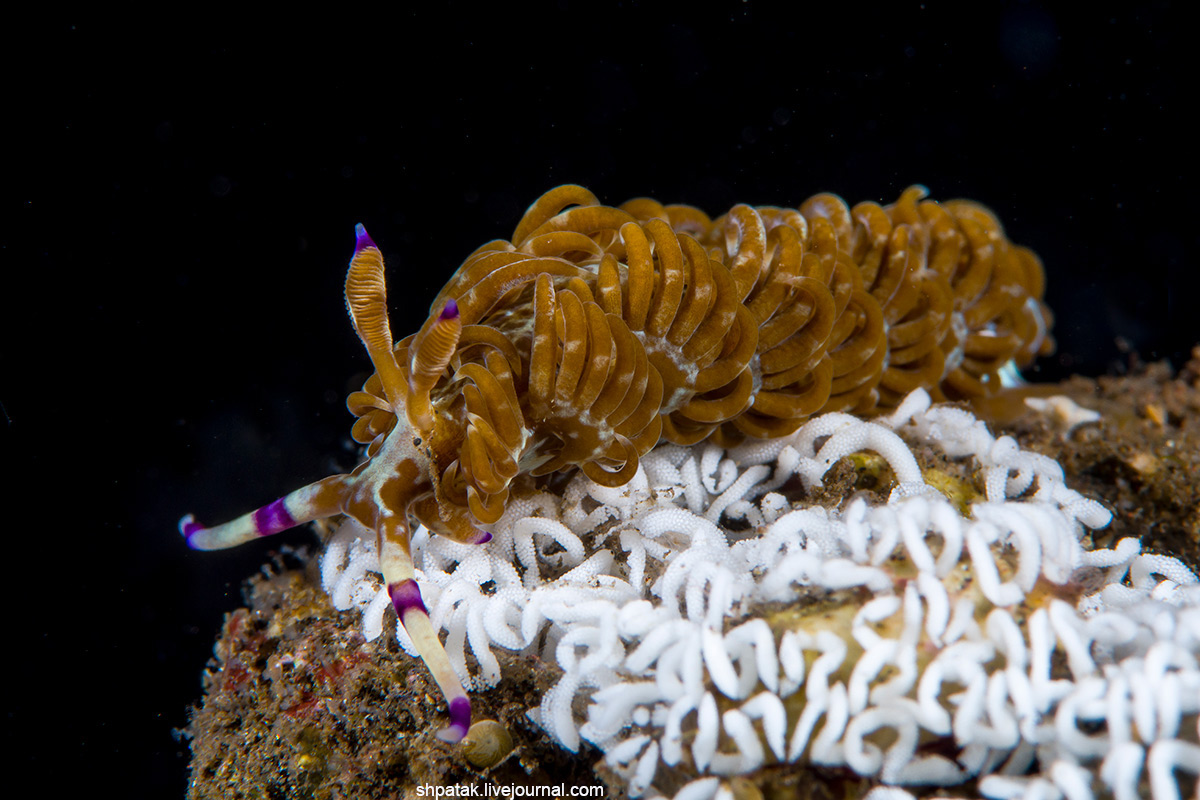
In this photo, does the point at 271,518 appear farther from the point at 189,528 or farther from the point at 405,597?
the point at 405,597

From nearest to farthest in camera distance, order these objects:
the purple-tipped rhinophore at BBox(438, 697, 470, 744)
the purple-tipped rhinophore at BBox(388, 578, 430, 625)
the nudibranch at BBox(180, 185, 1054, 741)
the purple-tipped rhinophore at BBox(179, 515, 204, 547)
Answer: the purple-tipped rhinophore at BBox(438, 697, 470, 744)
the purple-tipped rhinophore at BBox(388, 578, 430, 625)
the nudibranch at BBox(180, 185, 1054, 741)
the purple-tipped rhinophore at BBox(179, 515, 204, 547)

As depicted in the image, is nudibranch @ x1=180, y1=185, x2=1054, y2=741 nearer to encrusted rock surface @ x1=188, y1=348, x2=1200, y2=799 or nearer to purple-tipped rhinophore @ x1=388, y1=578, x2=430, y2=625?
purple-tipped rhinophore @ x1=388, y1=578, x2=430, y2=625

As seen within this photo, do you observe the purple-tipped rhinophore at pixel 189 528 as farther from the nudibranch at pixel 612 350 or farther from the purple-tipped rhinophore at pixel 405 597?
the purple-tipped rhinophore at pixel 405 597

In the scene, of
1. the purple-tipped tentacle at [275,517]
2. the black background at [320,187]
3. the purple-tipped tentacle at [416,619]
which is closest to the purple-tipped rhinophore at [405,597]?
the purple-tipped tentacle at [416,619]

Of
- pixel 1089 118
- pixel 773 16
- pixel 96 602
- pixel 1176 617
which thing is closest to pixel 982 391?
pixel 1176 617

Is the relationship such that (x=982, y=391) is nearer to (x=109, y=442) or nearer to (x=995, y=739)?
(x=995, y=739)

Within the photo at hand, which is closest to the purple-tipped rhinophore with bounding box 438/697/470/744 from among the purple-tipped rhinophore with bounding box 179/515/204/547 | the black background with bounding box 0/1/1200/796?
the purple-tipped rhinophore with bounding box 179/515/204/547
